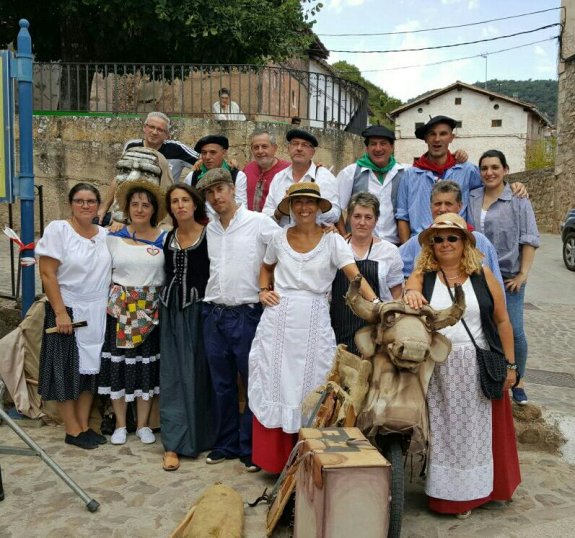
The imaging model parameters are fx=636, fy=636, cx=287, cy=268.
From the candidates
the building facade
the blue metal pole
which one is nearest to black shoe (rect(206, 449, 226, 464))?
the blue metal pole

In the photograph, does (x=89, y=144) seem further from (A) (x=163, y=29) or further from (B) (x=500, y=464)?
(B) (x=500, y=464)

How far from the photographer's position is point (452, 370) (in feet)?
11.5

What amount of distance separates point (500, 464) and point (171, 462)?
2.13 metres

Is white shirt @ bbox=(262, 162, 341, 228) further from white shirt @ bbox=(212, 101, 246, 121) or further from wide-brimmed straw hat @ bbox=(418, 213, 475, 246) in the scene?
white shirt @ bbox=(212, 101, 246, 121)

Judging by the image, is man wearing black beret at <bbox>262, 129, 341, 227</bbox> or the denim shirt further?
man wearing black beret at <bbox>262, 129, 341, 227</bbox>

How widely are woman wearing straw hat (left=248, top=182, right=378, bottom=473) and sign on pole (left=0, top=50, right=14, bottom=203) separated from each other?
2.46 m

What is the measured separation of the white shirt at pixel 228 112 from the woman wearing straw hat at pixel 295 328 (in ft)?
24.1

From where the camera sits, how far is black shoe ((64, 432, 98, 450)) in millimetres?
4633

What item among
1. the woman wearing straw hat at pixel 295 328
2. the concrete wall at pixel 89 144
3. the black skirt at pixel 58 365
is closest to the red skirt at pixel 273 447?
the woman wearing straw hat at pixel 295 328

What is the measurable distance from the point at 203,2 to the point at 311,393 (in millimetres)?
9720

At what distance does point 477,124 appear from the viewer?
1721 inches

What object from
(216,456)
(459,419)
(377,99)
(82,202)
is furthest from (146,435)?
(377,99)

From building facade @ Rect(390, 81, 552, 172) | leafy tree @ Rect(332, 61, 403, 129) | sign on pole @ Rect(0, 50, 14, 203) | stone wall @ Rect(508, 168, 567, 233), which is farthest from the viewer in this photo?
leafy tree @ Rect(332, 61, 403, 129)

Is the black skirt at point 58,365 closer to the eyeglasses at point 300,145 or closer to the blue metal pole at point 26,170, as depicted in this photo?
the blue metal pole at point 26,170
